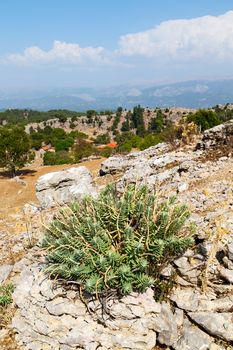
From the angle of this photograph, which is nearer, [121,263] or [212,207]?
[121,263]

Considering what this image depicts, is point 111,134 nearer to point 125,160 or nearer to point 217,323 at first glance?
point 125,160

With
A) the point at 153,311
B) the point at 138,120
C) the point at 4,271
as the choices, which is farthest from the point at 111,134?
the point at 153,311

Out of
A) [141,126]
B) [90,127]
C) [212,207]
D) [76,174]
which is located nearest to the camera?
[212,207]

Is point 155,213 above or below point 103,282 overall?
above

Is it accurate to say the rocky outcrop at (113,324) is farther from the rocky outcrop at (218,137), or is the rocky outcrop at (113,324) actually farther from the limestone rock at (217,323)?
the rocky outcrop at (218,137)

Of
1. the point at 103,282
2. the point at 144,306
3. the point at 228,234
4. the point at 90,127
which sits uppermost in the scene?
the point at 228,234

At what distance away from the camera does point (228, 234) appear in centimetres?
837

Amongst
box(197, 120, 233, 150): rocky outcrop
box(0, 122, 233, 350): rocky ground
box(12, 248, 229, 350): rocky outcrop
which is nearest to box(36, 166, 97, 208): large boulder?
box(197, 120, 233, 150): rocky outcrop

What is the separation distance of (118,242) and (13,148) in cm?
4554

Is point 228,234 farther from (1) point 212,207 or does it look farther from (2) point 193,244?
(1) point 212,207

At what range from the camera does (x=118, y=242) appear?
8.36m

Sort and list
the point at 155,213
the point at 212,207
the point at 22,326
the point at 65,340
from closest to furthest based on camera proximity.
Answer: the point at 65,340
the point at 22,326
the point at 155,213
the point at 212,207

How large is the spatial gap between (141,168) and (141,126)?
378 ft

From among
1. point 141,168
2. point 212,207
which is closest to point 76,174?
point 141,168
